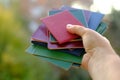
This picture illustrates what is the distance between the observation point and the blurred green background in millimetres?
1608

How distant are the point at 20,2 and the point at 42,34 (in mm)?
607

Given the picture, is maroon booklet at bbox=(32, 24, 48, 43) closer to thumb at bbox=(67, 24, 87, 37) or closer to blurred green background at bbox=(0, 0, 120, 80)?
thumb at bbox=(67, 24, 87, 37)

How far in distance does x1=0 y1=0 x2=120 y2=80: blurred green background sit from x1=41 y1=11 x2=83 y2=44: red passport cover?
20.0 inches

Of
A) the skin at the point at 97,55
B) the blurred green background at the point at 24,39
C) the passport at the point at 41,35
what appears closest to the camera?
the skin at the point at 97,55

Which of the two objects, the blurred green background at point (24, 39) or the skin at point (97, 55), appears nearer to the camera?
the skin at point (97, 55)

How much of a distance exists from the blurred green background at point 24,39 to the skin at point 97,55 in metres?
0.59

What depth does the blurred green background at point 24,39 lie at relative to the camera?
1.61 metres

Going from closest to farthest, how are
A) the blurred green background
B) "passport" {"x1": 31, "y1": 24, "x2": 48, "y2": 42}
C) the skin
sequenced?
1. the skin
2. "passport" {"x1": 31, "y1": 24, "x2": 48, "y2": 42}
3. the blurred green background

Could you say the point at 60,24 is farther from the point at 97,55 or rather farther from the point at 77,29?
the point at 97,55

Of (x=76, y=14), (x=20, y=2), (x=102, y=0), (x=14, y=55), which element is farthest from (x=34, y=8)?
(x=76, y=14)

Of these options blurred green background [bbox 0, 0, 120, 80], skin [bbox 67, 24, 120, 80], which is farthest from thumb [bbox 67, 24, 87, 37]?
blurred green background [bbox 0, 0, 120, 80]

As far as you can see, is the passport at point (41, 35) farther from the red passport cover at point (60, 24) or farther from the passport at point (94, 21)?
the passport at point (94, 21)

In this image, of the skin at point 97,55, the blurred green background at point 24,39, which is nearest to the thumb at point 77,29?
the skin at point 97,55

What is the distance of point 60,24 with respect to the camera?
1.09 meters
